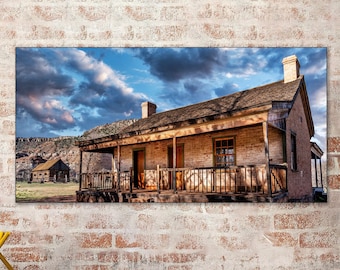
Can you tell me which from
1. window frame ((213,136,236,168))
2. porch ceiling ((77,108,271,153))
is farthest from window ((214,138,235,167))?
porch ceiling ((77,108,271,153))

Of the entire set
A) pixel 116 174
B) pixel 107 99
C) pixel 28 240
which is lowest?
pixel 28 240

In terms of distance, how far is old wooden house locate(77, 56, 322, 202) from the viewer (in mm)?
3068

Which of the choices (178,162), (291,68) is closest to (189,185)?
(178,162)

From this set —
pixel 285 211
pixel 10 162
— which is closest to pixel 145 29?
pixel 10 162

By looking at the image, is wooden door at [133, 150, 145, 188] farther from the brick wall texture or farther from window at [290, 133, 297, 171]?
window at [290, 133, 297, 171]

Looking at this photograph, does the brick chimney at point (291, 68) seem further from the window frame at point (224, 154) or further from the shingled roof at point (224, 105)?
the window frame at point (224, 154)

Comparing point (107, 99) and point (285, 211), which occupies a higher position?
point (107, 99)

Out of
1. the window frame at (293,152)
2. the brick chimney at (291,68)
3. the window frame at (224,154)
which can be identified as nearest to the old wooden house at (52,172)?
the window frame at (224,154)

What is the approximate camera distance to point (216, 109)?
321 centimetres

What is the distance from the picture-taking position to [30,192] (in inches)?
127

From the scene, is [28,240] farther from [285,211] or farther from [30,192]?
[285,211]

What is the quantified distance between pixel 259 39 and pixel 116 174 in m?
1.72

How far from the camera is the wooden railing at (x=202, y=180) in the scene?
3.05 m

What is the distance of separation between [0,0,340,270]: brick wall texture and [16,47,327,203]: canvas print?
0.34 feet
